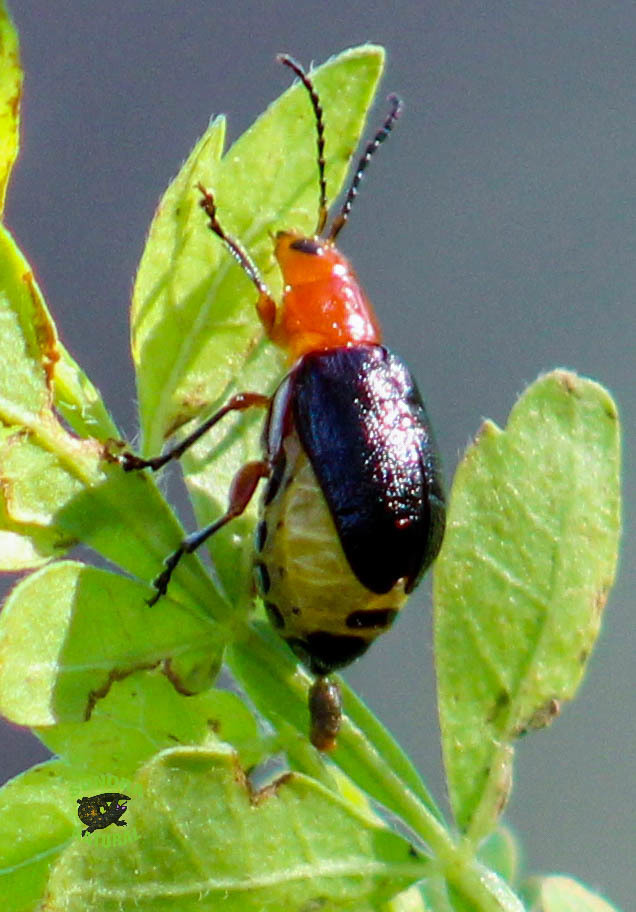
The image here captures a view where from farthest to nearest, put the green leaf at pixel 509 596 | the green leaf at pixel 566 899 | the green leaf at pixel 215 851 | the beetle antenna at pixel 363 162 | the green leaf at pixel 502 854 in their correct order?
1. the beetle antenna at pixel 363 162
2. the green leaf at pixel 502 854
3. the green leaf at pixel 566 899
4. the green leaf at pixel 509 596
5. the green leaf at pixel 215 851

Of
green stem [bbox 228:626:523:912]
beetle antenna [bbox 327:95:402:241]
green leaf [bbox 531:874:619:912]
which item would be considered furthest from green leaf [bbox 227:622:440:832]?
beetle antenna [bbox 327:95:402:241]

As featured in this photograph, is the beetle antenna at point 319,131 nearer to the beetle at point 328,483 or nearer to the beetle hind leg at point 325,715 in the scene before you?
the beetle at point 328,483

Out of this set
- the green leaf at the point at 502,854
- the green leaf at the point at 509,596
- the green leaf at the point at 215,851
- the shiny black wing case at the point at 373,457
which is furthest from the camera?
the green leaf at the point at 502,854

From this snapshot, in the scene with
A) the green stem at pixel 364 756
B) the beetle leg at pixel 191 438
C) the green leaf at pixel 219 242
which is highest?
the green leaf at pixel 219 242

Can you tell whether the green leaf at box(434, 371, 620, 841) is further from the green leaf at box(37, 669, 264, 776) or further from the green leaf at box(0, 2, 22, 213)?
the green leaf at box(0, 2, 22, 213)

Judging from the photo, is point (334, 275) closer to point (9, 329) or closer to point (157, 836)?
point (9, 329)

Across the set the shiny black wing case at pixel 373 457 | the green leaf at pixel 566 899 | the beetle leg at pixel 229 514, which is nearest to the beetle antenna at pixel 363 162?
the shiny black wing case at pixel 373 457

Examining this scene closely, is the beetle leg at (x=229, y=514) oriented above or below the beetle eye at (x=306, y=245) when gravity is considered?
below

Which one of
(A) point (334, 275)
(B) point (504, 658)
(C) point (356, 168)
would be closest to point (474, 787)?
(B) point (504, 658)
